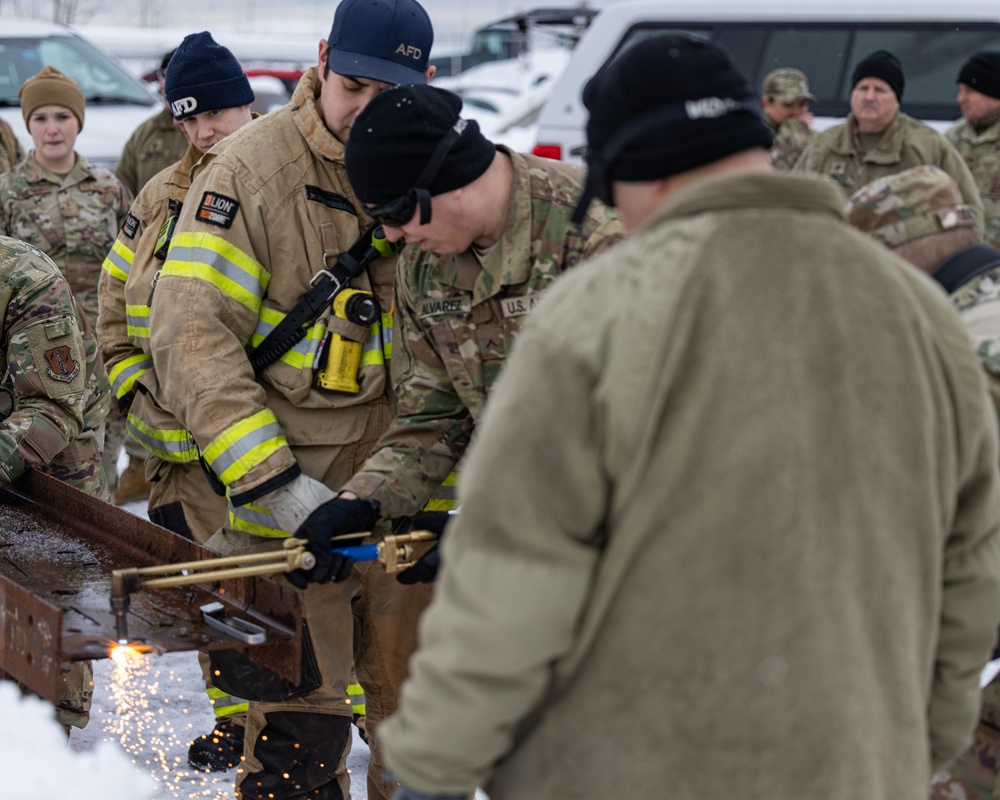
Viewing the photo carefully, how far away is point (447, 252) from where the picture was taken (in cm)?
297

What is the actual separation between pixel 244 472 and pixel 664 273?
5.73 ft

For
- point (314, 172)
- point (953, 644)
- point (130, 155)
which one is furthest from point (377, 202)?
point (130, 155)

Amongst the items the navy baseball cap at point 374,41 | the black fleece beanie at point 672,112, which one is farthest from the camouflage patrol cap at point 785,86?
the black fleece beanie at point 672,112

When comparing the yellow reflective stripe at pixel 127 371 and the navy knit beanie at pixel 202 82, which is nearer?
the yellow reflective stripe at pixel 127 371

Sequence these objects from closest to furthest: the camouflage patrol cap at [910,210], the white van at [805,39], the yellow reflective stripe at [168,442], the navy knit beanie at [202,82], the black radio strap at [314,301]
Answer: the camouflage patrol cap at [910,210], the black radio strap at [314,301], the yellow reflective stripe at [168,442], the navy knit beanie at [202,82], the white van at [805,39]

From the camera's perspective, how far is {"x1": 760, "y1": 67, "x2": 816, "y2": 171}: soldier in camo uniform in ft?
26.9

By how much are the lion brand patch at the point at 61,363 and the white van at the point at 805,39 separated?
4.66 metres

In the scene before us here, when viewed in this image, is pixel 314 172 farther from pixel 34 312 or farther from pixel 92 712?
pixel 92 712

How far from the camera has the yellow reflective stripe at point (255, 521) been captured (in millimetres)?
3414

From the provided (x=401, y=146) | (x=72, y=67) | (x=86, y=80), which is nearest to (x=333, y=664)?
(x=401, y=146)

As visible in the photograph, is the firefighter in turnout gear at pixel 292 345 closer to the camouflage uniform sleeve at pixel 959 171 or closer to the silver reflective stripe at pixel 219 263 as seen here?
the silver reflective stripe at pixel 219 263

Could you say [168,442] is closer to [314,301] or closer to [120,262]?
[120,262]

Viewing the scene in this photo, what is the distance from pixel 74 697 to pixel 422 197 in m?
2.18

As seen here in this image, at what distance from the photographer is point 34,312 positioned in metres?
3.84
